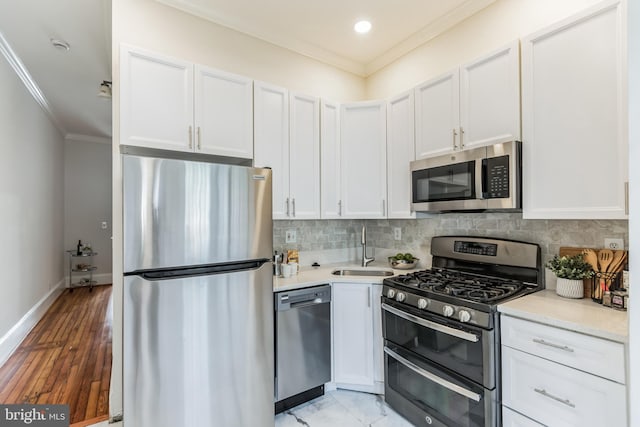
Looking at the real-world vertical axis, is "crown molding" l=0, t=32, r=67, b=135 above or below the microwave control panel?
above

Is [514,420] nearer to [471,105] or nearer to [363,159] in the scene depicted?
[471,105]

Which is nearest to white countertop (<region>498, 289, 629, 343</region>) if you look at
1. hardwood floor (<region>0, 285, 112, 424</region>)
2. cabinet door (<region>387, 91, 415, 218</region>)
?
cabinet door (<region>387, 91, 415, 218</region>)

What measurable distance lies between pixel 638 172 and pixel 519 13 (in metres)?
2.17

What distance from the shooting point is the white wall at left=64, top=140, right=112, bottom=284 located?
238 inches

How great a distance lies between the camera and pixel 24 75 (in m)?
3.49

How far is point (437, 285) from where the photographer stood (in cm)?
202

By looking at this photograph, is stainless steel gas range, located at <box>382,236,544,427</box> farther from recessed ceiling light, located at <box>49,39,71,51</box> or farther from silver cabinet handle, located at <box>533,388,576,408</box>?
recessed ceiling light, located at <box>49,39,71,51</box>

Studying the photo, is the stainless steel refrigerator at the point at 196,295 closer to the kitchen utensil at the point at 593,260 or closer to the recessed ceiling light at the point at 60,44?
the kitchen utensil at the point at 593,260

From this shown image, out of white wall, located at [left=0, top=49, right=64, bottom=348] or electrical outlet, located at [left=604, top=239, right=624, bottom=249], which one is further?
white wall, located at [left=0, top=49, right=64, bottom=348]

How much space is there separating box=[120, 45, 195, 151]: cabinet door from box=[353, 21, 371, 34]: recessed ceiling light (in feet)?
4.61

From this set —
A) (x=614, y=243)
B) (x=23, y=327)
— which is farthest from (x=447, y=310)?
(x=23, y=327)

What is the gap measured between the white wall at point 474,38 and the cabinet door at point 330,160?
0.70m

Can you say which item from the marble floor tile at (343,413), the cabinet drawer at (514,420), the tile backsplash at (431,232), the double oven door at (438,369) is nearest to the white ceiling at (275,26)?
the tile backsplash at (431,232)

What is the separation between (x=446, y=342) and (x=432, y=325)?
116 mm
